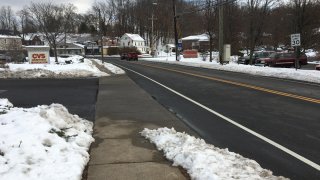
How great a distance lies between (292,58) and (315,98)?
26668 millimetres

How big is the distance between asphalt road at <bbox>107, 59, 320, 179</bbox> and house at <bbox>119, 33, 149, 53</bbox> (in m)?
120

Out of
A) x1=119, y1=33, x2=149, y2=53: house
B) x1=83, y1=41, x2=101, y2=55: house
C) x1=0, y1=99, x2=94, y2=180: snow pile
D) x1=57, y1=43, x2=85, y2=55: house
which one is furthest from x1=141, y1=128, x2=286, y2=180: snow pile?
x1=83, y1=41, x2=101, y2=55: house

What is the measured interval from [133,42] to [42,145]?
5193 inches

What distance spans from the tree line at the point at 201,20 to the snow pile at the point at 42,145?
94.6ft

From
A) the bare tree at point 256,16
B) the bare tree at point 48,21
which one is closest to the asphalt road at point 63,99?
the bare tree at point 256,16

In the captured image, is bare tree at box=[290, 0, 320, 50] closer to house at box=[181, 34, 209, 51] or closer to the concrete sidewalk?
the concrete sidewalk

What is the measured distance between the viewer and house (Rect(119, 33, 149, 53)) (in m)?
138

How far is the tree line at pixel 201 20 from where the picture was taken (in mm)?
45031

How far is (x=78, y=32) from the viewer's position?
180 metres

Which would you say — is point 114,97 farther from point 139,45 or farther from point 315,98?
point 139,45

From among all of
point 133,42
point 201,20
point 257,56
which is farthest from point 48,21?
point 133,42

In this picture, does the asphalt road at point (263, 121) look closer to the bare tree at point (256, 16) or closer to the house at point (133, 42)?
the bare tree at point (256, 16)

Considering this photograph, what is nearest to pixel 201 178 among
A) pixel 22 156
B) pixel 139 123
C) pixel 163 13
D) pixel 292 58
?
pixel 22 156

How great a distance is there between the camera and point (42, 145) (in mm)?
7094
